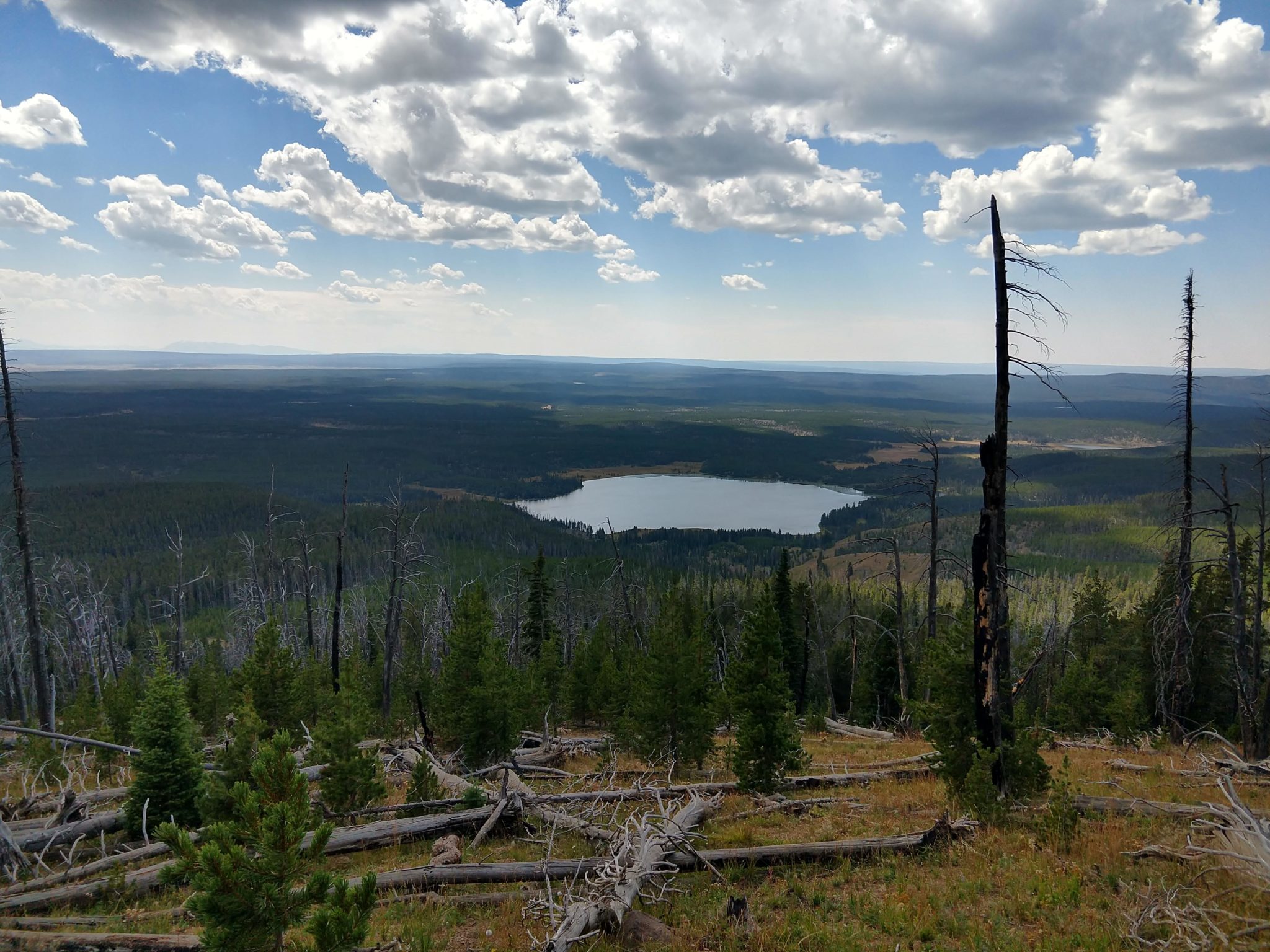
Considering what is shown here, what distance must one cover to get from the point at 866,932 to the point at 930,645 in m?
5.53

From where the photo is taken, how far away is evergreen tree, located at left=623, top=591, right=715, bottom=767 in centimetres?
1731

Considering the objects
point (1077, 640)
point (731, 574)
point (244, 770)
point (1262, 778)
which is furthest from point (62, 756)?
point (731, 574)

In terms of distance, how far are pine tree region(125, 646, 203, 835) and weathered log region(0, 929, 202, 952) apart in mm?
5170

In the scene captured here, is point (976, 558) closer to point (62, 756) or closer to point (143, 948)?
point (143, 948)

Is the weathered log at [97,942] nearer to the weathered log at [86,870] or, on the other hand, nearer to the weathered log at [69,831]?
the weathered log at [86,870]

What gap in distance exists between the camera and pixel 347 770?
12.1m

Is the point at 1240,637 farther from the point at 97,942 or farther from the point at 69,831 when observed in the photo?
the point at 69,831

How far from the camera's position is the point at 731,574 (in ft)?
401

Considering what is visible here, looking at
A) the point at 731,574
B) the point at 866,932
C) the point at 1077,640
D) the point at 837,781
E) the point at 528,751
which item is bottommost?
the point at 731,574

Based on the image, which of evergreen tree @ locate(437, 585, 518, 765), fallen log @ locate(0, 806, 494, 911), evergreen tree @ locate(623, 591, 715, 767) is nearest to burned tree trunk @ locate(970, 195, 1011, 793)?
evergreen tree @ locate(623, 591, 715, 767)

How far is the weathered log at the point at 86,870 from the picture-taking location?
28.2 ft

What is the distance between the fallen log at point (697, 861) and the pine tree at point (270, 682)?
37.1ft

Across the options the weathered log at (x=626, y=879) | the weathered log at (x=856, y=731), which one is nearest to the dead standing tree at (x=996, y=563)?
the weathered log at (x=626, y=879)

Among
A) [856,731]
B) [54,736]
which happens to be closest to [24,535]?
[54,736]
